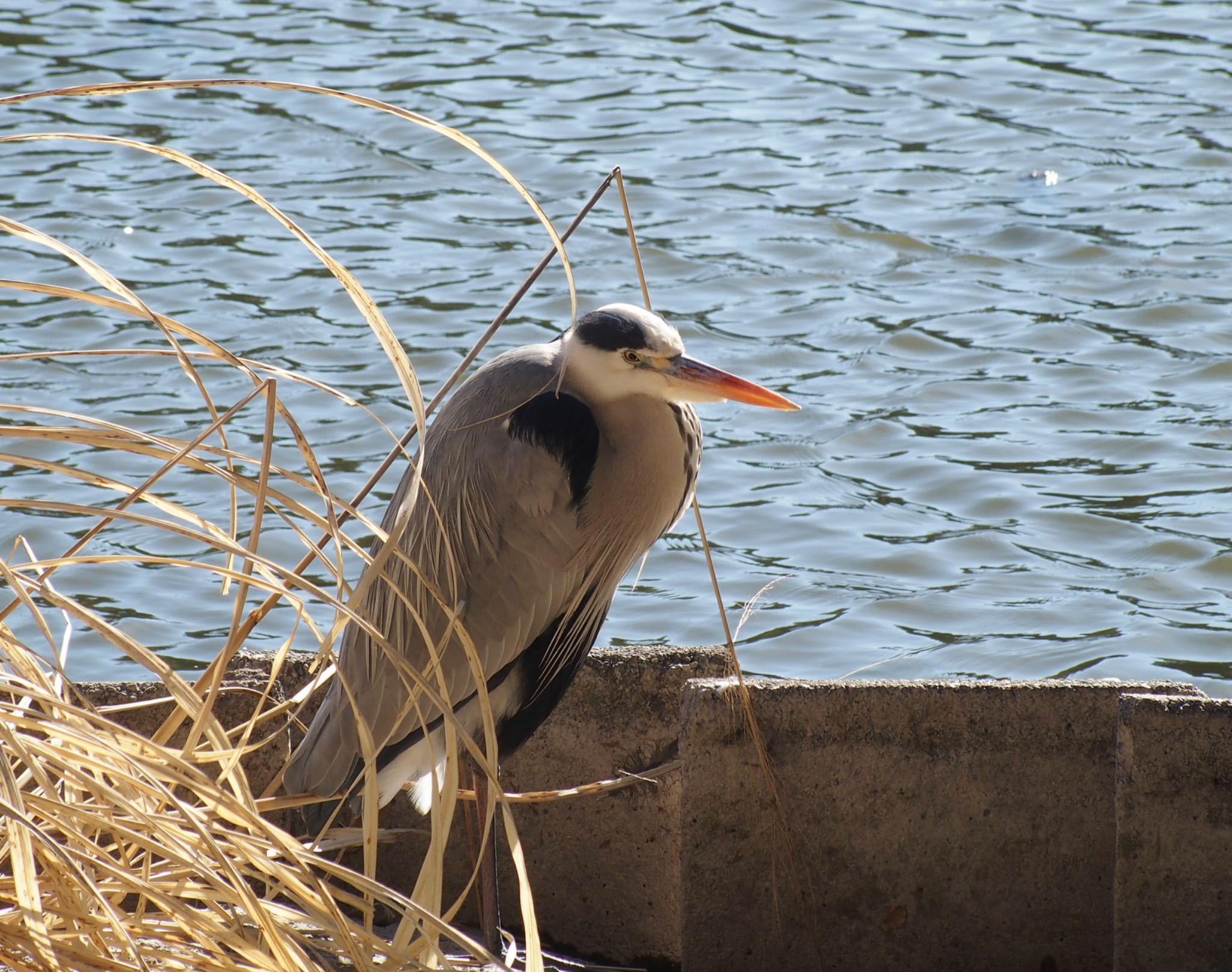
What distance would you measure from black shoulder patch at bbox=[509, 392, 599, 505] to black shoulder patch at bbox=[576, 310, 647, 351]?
0.47ft

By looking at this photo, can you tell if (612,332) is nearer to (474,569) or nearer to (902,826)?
(474,569)

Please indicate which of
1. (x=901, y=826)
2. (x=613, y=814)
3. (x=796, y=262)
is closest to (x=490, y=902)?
(x=613, y=814)

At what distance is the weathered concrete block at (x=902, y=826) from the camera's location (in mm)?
2869

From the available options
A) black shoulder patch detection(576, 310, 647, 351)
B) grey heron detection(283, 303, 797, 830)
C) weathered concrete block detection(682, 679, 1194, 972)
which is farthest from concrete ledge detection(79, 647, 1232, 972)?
black shoulder patch detection(576, 310, 647, 351)

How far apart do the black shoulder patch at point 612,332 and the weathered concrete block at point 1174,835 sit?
108 centimetres

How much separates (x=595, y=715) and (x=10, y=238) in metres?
5.40

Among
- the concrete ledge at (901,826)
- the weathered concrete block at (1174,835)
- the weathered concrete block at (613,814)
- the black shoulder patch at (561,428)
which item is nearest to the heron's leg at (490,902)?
the weathered concrete block at (613,814)

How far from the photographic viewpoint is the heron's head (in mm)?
3004

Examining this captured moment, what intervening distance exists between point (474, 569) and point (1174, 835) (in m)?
1.44

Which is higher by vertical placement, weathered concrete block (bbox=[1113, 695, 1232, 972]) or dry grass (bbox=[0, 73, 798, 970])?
dry grass (bbox=[0, 73, 798, 970])

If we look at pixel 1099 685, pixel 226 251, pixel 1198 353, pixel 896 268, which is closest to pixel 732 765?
pixel 1099 685

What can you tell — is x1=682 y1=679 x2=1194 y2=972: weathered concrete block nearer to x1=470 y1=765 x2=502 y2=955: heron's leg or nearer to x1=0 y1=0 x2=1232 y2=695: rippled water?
x1=470 y1=765 x2=502 y2=955: heron's leg

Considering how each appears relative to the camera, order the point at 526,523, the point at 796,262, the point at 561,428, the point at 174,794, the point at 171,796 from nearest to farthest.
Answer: the point at 171,796
the point at 174,794
the point at 561,428
the point at 526,523
the point at 796,262

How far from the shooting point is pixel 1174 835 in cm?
268
